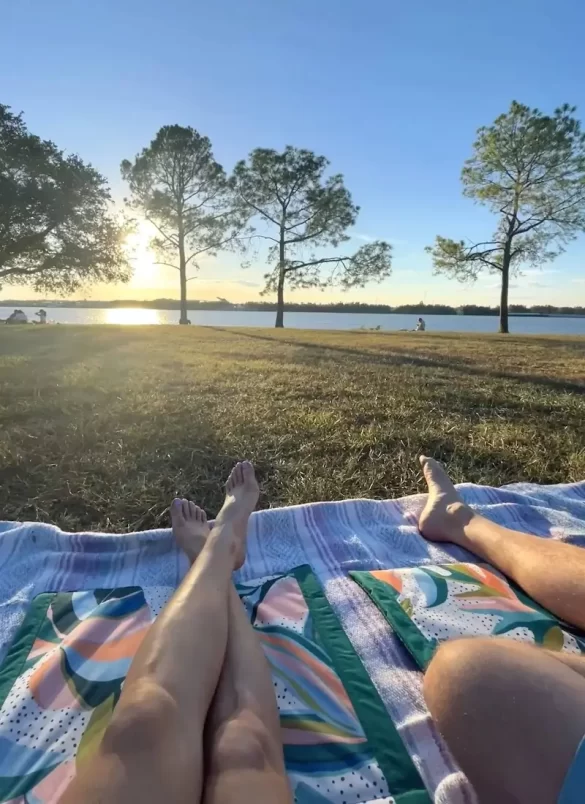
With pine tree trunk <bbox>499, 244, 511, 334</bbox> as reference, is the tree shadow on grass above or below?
below

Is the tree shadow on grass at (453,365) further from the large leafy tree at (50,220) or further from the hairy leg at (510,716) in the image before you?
the large leafy tree at (50,220)

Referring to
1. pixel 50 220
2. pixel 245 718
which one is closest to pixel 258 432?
pixel 245 718

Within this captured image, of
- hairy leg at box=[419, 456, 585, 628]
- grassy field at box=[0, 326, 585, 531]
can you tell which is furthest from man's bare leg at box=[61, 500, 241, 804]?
grassy field at box=[0, 326, 585, 531]

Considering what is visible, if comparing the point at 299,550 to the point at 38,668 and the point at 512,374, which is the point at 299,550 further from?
the point at 512,374

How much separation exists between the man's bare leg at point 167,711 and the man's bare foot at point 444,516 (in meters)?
0.77

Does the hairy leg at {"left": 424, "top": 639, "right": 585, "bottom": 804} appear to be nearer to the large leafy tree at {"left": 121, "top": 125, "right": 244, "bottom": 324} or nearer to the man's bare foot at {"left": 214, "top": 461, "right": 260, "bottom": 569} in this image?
the man's bare foot at {"left": 214, "top": 461, "right": 260, "bottom": 569}

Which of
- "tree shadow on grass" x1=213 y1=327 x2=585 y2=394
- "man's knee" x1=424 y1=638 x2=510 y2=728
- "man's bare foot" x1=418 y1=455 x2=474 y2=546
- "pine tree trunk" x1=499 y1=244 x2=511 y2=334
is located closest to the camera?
"man's knee" x1=424 y1=638 x2=510 y2=728

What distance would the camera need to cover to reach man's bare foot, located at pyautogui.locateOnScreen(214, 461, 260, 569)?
1.39 metres

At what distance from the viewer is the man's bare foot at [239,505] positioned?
1.39 m

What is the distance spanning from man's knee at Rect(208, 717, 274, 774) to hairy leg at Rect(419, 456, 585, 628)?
0.75 m

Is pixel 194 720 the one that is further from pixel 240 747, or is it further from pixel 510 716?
pixel 510 716

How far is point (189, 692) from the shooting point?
766mm

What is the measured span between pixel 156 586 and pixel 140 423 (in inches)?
58.2

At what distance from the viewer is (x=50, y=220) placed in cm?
1102
